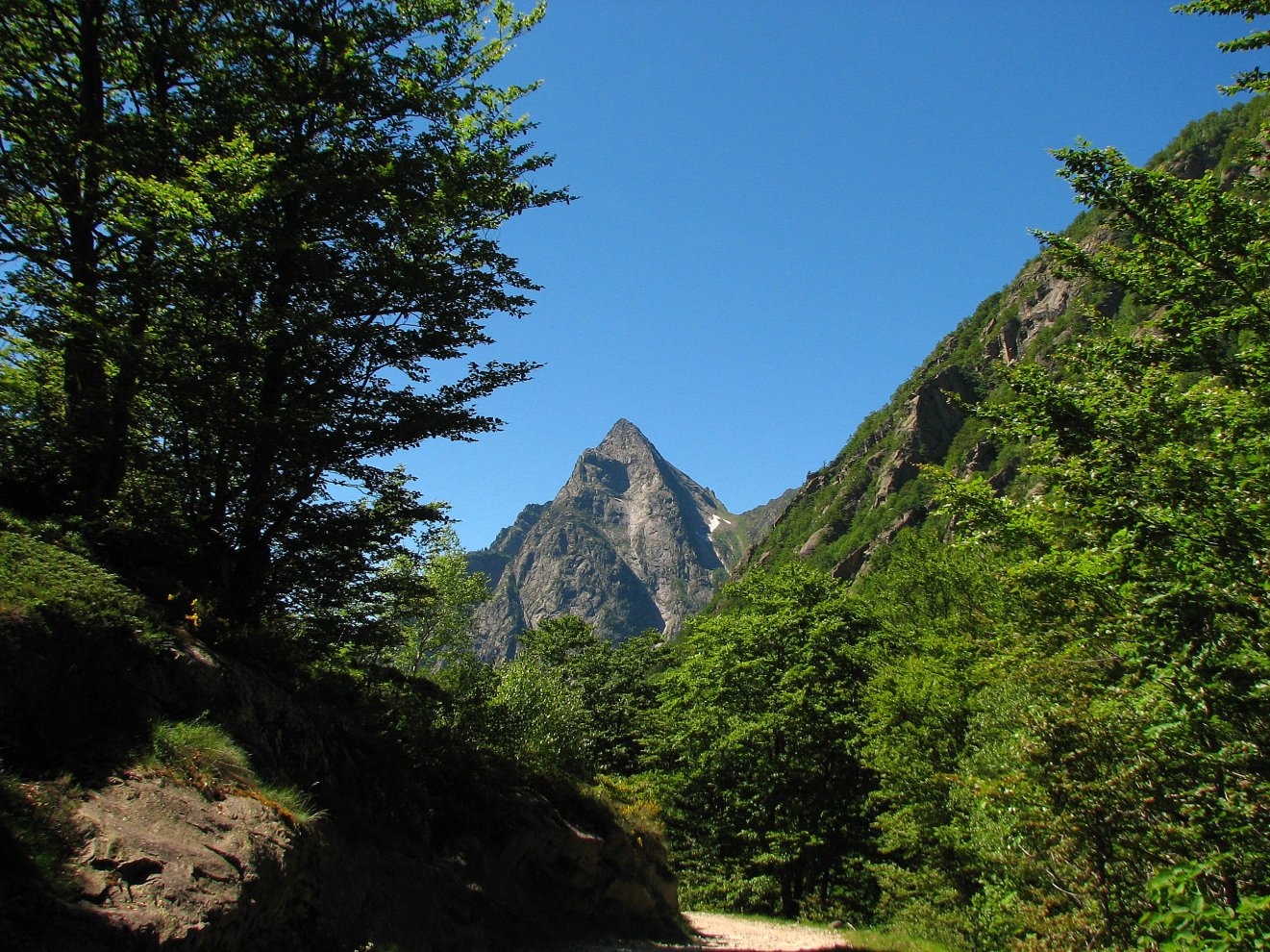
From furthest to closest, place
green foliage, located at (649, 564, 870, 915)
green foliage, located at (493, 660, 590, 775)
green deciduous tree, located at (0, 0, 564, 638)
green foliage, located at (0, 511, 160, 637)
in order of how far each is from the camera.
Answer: green foliage, located at (649, 564, 870, 915), green foliage, located at (493, 660, 590, 775), green deciduous tree, located at (0, 0, 564, 638), green foliage, located at (0, 511, 160, 637)

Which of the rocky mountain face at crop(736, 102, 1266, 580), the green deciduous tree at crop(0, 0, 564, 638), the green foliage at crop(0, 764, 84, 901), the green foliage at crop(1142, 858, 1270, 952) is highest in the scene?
the rocky mountain face at crop(736, 102, 1266, 580)

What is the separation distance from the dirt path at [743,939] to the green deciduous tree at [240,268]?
8.23m

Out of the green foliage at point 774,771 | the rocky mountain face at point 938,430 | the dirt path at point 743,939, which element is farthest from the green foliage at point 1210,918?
the rocky mountain face at point 938,430

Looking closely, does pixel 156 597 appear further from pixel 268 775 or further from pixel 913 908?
pixel 913 908

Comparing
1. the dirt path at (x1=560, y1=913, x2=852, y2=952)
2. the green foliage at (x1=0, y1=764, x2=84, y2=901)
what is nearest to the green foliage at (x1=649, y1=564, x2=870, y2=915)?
the dirt path at (x1=560, y1=913, x2=852, y2=952)

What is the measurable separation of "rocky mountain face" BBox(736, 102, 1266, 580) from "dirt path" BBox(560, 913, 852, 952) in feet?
198

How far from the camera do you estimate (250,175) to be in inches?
357

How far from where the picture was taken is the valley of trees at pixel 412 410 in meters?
6.76

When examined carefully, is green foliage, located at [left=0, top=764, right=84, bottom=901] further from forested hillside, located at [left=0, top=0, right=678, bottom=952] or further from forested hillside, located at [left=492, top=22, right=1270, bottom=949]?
forested hillside, located at [left=492, top=22, right=1270, bottom=949]

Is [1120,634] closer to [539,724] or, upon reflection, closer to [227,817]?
[227,817]

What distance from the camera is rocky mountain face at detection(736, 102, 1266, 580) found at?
9050cm

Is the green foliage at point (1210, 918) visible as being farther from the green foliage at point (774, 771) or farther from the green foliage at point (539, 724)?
the green foliage at point (774, 771)

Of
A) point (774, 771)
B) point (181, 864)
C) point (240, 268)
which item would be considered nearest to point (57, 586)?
point (181, 864)

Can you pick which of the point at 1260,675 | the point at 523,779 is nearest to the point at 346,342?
the point at 523,779
